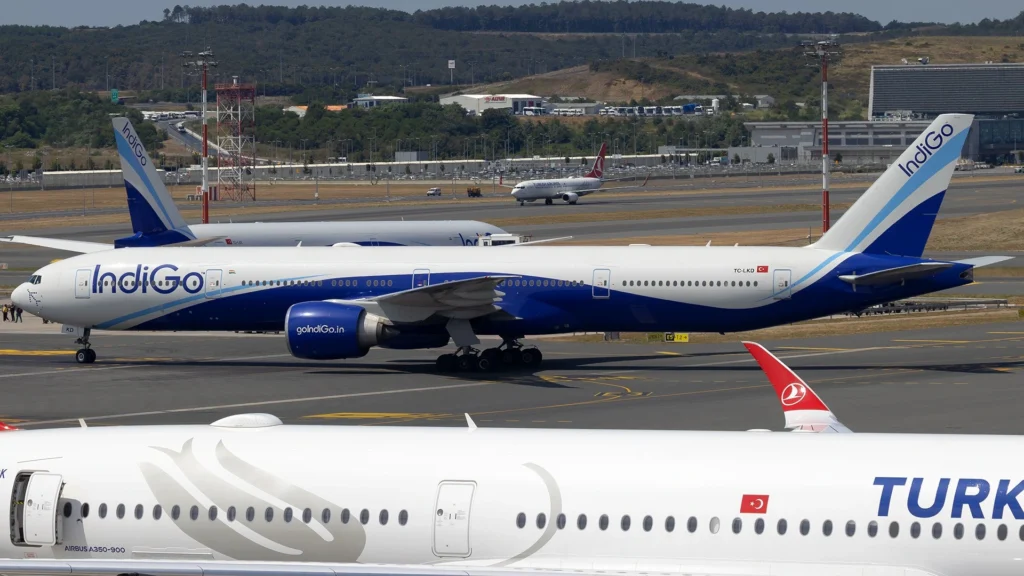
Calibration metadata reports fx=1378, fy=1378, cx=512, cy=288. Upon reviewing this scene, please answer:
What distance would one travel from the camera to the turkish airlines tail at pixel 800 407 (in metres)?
18.2

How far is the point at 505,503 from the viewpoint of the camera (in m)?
14.9

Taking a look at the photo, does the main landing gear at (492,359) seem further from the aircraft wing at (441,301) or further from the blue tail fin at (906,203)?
the blue tail fin at (906,203)

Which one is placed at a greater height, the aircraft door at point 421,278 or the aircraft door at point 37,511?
the aircraft door at point 37,511

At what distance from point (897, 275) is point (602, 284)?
9.20m

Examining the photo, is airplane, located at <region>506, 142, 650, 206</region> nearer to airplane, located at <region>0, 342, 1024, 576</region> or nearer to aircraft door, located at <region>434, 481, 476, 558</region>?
airplane, located at <region>0, 342, 1024, 576</region>

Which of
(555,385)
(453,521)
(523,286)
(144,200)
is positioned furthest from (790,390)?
(144,200)

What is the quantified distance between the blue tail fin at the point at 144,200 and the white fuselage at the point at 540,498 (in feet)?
162

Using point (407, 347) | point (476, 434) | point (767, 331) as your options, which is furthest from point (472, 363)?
point (476, 434)

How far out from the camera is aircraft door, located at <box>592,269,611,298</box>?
44.1 m

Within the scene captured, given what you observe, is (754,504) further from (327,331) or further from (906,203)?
(906,203)

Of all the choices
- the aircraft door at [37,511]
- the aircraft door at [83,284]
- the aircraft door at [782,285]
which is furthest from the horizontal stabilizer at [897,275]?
the aircraft door at [37,511]

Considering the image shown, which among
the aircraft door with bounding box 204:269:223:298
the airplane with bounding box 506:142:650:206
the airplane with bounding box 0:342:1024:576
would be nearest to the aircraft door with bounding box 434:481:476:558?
the airplane with bounding box 0:342:1024:576

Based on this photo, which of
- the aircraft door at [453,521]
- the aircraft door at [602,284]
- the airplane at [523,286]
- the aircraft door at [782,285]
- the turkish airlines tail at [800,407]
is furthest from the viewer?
the aircraft door at [602,284]

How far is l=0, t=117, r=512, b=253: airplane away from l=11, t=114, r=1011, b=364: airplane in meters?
13.0
